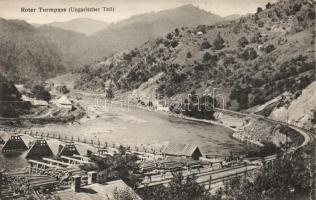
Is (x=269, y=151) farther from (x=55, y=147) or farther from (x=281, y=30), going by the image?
(x=281, y=30)

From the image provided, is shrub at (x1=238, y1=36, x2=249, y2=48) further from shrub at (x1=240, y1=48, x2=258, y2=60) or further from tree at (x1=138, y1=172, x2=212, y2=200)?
tree at (x1=138, y1=172, x2=212, y2=200)

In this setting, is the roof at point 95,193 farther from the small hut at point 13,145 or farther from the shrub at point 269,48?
the shrub at point 269,48

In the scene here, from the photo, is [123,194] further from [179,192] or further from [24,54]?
[24,54]

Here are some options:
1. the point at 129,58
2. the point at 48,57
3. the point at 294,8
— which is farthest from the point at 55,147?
the point at 294,8

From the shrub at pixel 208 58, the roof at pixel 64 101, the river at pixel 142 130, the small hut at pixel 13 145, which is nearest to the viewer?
the small hut at pixel 13 145

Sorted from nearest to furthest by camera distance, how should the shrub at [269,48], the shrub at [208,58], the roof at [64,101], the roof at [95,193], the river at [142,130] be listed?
the roof at [95,193] < the river at [142,130] < the roof at [64,101] < the shrub at [269,48] < the shrub at [208,58]

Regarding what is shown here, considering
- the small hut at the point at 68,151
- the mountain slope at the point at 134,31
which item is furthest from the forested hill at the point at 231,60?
the small hut at the point at 68,151

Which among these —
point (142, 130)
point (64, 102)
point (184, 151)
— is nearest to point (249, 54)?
point (142, 130)
